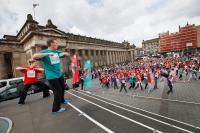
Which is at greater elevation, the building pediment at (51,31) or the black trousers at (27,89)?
the building pediment at (51,31)

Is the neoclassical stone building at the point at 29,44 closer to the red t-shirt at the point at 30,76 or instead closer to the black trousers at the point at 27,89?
the black trousers at the point at 27,89

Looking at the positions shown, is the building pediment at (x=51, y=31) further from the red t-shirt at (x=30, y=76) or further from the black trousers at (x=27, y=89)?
the black trousers at (x=27, y=89)

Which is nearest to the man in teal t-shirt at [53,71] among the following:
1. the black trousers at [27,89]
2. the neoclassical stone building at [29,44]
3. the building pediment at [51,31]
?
the black trousers at [27,89]

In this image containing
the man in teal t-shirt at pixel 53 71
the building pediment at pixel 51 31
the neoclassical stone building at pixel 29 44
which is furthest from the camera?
the building pediment at pixel 51 31

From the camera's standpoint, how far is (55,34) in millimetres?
40344

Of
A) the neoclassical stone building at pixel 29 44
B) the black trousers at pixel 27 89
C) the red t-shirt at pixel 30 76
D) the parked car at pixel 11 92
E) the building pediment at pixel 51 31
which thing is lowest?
the parked car at pixel 11 92

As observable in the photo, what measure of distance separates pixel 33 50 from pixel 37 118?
3455cm

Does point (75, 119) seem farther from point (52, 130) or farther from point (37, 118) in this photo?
point (37, 118)

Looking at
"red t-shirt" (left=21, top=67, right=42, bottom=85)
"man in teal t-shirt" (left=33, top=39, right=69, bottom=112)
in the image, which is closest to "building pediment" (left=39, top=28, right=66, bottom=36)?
"red t-shirt" (left=21, top=67, right=42, bottom=85)

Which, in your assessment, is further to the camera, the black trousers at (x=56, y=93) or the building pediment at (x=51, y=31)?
the building pediment at (x=51, y=31)

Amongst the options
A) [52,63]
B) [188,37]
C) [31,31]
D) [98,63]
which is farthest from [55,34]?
[188,37]

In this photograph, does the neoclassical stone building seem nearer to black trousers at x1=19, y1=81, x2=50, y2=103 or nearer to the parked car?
the parked car

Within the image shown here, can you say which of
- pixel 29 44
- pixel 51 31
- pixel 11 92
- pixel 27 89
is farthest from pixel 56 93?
pixel 51 31

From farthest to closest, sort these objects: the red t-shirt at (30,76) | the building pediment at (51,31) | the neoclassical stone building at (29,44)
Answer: the building pediment at (51,31) < the neoclassical stone building at (29,44) < the red t-shirt at (30,76)
